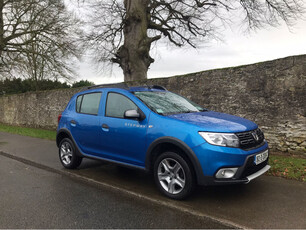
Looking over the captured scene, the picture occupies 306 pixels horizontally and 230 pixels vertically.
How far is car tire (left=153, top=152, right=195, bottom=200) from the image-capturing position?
11.6ft

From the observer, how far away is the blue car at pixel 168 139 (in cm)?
339

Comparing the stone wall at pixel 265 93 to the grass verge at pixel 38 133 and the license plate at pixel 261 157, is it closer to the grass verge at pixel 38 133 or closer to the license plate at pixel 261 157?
the license plate at pixel 261 157

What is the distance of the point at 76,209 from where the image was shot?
3492mm

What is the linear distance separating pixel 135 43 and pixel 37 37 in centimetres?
920

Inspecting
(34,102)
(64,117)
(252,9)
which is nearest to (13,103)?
(34,102)

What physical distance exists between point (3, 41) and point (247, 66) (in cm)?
1728

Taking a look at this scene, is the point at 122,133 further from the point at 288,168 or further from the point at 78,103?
the point at 288,168

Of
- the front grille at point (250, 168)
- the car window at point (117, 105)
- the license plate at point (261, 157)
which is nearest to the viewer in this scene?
the front grille at point (250, 168)

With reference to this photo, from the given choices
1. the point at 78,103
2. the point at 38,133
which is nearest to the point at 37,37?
the point at 38,133

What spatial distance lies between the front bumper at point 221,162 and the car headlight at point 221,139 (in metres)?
0.06

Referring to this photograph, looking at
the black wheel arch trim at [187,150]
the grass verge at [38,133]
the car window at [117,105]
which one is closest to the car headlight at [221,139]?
the black wheel arch trim at [187,150]

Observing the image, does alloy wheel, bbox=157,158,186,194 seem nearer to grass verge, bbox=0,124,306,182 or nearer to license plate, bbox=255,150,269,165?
license plate, bbox=255,150,269,165

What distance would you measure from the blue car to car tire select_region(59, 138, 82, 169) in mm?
213

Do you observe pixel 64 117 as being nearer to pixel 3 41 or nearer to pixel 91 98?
pixel 91 98
